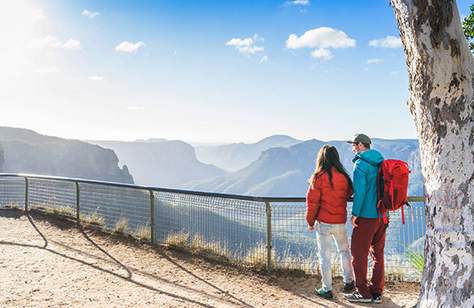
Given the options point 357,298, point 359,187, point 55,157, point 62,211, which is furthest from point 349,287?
point 55,157

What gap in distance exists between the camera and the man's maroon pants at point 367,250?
17.7 feet

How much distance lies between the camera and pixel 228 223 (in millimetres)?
7695

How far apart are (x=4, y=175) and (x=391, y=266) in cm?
1149

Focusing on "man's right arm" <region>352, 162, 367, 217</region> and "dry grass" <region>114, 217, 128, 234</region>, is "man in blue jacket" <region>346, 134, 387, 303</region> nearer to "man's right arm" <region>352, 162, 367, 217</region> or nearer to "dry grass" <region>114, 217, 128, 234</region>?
"man's right arm" <region>352, 162, 367, 217</region>

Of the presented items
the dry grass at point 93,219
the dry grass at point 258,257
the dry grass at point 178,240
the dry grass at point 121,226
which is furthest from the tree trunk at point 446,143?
the dry grass at point 93,219

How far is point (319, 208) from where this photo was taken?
5680mm

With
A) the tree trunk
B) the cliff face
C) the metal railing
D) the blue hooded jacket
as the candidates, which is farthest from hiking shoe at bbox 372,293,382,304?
the cliff face

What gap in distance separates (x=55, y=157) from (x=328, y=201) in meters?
134

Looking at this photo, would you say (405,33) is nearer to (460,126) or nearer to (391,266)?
(460,126)

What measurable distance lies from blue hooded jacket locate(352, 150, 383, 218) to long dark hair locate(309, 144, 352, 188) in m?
0.33

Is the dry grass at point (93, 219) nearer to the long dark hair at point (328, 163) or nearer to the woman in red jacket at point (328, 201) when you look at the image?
the woman in red jacket at point (328, 201)

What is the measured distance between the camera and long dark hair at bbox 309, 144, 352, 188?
5.59 meters

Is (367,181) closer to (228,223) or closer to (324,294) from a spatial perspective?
(324,294)

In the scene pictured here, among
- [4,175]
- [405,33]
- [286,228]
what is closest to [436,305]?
[405,33]
